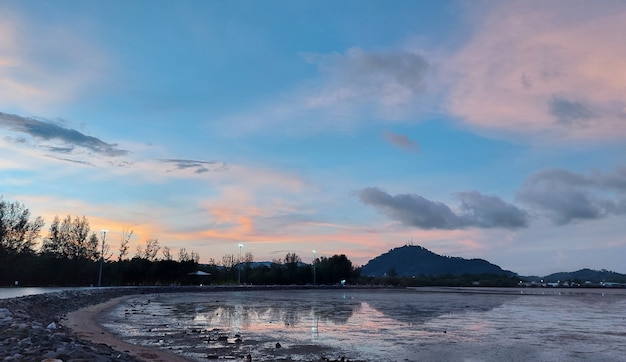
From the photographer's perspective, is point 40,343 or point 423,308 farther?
point 423,308

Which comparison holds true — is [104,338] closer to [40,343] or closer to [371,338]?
[40,343]

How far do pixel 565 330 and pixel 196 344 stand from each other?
1906cm

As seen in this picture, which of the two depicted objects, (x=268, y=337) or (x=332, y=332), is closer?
(x=268, y=337)

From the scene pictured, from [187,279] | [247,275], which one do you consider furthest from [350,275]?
[187,279]

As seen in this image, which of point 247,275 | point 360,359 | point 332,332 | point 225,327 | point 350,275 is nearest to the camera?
point 360,359

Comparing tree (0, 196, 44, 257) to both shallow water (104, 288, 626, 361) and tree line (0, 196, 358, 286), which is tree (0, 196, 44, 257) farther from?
shallow water (104, 288, 626, 361)

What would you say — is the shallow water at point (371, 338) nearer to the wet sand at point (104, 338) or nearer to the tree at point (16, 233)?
the wet sand at point (104, 338)

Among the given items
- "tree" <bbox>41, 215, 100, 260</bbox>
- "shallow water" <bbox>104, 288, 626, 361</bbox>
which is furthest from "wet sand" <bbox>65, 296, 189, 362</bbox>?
"tree" <bbox>41, 215, 100, 260</bbox>

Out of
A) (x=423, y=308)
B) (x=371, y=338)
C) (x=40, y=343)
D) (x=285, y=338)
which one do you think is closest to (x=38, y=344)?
(x=40, y=343)

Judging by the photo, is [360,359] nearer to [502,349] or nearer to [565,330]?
[502,349]

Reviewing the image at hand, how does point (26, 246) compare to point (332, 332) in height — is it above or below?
above

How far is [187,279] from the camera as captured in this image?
90.4 metres

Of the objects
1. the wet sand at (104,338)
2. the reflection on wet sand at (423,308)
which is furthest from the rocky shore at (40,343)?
the reflection on wet sand at (423,308)

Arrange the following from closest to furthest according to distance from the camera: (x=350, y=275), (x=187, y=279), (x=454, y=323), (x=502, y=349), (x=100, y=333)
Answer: (x=502, y=349) < (x=100, y=333) < (x=454, y=323) < (x=187, y=279) < (x=350, y=275)
